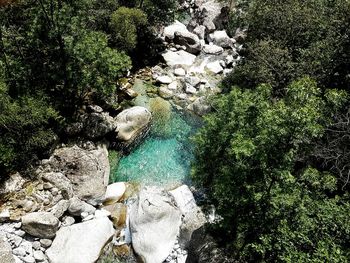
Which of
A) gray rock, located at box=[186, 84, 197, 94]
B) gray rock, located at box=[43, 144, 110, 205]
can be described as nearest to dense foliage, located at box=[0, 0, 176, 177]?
gray rock, located at box=[43, 144, 110, 205]

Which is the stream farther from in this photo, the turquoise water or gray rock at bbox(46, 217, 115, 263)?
gray rock at bbox(46, 217, 115, 263)

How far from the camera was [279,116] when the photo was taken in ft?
36.7

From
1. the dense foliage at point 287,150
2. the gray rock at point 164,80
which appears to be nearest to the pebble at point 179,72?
the gray rock at point 164,80

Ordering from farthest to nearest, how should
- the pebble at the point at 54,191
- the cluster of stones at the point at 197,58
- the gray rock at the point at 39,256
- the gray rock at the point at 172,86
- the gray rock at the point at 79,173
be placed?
1. the gray rock at the point at 172,86
2. the cluster of stones at the point at 197,58
3. the gray rock at the point at 79,173
4. the pebble at the point at 54,191
5. the gray rock at the point at 39,256

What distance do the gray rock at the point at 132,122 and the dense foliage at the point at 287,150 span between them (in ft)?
22.2

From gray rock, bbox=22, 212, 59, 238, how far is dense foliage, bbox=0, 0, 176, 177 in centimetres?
315

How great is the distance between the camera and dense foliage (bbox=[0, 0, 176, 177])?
18.0 m

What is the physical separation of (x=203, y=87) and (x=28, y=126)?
50.1 ft

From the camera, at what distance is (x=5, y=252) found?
14.9 m

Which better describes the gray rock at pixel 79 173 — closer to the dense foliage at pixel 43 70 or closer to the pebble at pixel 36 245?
the dense foliage at pixel 43 70

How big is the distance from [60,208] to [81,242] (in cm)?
219

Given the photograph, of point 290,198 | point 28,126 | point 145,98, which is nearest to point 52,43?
point 28,126

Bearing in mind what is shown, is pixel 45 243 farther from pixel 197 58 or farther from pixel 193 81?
pixel 197 58

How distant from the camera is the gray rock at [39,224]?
1599cm
